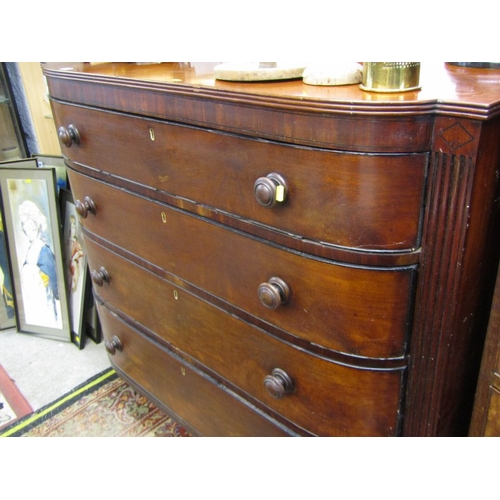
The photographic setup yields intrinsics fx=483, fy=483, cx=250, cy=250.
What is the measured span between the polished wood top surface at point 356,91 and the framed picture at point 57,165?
865 millimetres

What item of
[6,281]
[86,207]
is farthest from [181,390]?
[6,281]

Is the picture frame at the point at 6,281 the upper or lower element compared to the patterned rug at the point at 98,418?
upper

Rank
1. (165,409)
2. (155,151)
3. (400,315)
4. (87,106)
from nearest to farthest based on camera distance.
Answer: (400,315), (155,151), (87,106), (165,409)

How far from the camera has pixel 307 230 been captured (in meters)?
0.75

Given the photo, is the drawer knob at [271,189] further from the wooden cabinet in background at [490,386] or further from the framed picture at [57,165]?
the framed picture at [57,165]

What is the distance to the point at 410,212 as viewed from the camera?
0.68 m

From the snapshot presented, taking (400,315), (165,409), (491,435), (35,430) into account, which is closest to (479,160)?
(400,315)

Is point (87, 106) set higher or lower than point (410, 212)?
higher

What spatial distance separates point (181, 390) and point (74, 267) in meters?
0.82

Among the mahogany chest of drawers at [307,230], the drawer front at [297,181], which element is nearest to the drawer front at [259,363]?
the mahogany chest of drawers at [307,230]

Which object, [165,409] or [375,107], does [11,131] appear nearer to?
[165,409]

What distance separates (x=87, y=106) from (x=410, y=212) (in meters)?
0.77

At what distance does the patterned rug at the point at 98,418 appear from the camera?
1.46m

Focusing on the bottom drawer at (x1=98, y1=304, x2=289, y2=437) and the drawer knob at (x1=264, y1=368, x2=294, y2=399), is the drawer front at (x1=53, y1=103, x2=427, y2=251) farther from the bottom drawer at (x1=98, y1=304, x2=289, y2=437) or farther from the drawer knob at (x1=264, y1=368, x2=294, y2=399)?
the bottom drawer at (x1=98, y1=304, x2=289, y2=437)
